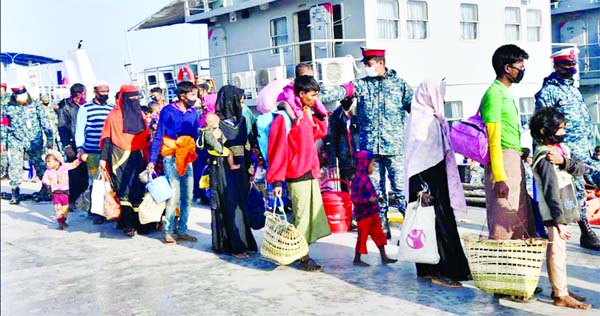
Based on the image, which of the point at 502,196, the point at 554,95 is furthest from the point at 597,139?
the point at 502,196

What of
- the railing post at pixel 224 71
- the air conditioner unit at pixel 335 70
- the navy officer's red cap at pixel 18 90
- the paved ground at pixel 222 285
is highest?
the railing post at pixel 224 71

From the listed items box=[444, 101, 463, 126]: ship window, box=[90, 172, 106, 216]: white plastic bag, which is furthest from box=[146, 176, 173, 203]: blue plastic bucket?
Result: box=[444, 101, 463, 126]: ship window

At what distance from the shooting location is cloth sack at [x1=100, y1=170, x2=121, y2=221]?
26.8 ft

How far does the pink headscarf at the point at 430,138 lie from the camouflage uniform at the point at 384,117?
1480 millimetres

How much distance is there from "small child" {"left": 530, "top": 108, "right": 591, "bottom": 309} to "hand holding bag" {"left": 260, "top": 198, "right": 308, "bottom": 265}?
6.77 ft

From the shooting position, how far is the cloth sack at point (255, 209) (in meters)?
7.02

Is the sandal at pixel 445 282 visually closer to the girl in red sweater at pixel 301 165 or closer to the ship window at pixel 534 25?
the girl in red sweater at pixel 301 165

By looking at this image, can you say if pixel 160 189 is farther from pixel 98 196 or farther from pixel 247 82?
pixel 247 82

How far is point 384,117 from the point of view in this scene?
700 centimetres

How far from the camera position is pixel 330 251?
22.7ft

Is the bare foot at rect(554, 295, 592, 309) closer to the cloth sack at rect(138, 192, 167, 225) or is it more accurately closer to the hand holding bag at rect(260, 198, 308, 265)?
the hand holding bag at rect(260, 198, 308, 265)

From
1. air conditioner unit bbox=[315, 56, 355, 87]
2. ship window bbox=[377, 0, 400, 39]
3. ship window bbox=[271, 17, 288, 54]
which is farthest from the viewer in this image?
ship window bbox=[271, 17, 288, 54]

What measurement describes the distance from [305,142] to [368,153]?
2.68ft

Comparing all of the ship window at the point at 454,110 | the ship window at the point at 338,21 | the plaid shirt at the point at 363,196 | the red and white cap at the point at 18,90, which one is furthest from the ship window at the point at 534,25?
the plaid shirt at the point at 363,196
